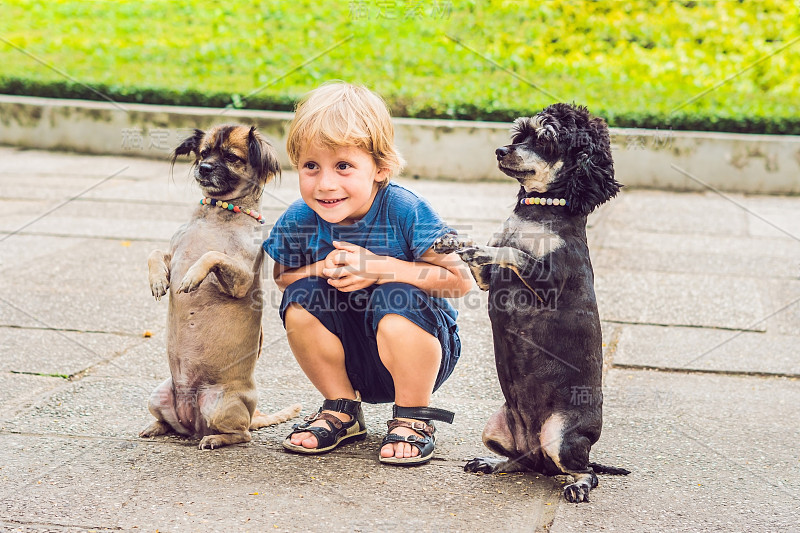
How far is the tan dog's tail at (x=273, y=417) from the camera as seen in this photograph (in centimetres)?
317

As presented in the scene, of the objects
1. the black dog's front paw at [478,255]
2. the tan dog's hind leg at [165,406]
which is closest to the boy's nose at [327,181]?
the black dog's front paw at [478,255]

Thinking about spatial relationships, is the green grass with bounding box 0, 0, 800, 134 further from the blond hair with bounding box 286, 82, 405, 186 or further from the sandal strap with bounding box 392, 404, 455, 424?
the sandal strap with bounding box 392, 404, 455, 424

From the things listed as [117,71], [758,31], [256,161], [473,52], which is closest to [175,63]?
[117,71]

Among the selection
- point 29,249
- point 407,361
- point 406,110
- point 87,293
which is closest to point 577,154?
point 407,361

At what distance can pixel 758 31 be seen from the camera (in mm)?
10273

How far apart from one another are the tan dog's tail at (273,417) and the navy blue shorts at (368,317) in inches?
12.2

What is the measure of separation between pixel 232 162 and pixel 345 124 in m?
0.44

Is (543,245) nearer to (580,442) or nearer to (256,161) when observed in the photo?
(580,442)

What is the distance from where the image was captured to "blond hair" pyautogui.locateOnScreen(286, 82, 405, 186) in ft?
9.32

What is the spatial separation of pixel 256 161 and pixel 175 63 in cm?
798

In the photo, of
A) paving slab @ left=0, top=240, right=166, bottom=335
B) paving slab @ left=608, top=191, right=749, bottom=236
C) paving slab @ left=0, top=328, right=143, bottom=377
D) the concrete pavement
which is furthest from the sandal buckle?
paving slab @ left=608, top=191, right=749, bottom=236

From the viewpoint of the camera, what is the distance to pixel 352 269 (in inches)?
114

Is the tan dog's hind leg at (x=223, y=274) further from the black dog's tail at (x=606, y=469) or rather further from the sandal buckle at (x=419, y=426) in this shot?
the black dog's tail at (x=606, y=469)

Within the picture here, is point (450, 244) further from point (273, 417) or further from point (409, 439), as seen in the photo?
point (273, 417)
